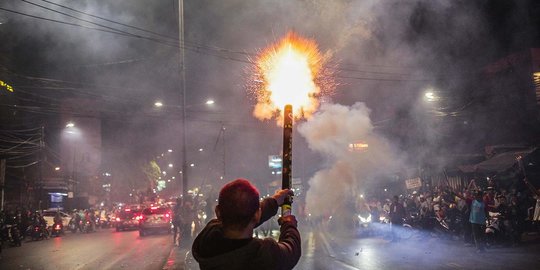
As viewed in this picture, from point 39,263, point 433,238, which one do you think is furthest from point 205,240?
point 433,238

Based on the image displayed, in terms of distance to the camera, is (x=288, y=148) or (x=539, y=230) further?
(x=539, y=230)

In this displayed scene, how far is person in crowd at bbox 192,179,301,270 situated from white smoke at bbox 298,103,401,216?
1700cm

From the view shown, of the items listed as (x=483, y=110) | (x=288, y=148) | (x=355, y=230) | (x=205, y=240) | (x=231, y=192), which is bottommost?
(x=355, y=230)

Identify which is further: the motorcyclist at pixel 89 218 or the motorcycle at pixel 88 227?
the motorcyclist at pixel 89 218

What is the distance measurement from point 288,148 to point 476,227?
33.8ft

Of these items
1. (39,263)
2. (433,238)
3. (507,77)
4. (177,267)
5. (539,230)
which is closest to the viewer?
(177,267)

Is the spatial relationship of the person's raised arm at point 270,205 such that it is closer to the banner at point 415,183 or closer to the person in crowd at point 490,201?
the person in crowd at point 490,201

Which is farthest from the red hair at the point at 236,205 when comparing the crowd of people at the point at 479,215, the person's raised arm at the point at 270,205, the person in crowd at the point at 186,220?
the person in crowd at the point at 186,220

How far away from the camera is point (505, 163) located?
51.1ft

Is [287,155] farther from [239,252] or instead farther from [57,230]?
[57,230]

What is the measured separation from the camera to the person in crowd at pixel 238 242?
2.10m

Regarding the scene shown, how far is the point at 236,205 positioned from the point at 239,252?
0.25m

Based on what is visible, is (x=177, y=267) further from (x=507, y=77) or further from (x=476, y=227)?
(x=507, y=77)

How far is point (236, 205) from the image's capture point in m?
2.19
